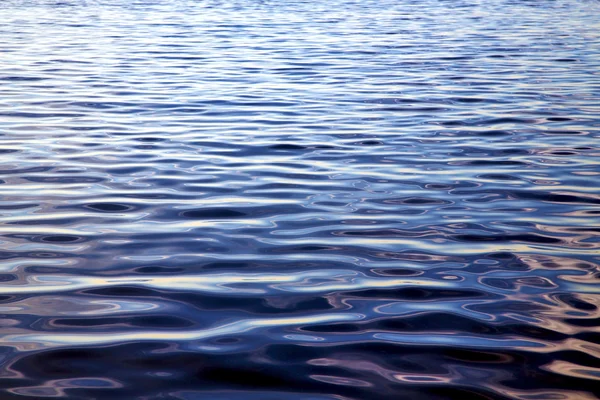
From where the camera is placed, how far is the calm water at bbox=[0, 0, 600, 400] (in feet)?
12.6

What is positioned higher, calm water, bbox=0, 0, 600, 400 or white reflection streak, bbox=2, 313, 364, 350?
white reflection streak, bbox=2, 313, 364, 350

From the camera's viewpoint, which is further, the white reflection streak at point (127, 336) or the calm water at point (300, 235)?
the white reflection streak at point (127, 336)

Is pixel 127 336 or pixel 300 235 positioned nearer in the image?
pixel 127 336

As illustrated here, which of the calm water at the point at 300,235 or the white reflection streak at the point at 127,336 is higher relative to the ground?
the white reflection streak at the point at 127,336

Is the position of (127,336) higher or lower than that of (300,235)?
higher

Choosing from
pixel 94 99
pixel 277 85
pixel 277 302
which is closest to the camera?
pixel 277 302

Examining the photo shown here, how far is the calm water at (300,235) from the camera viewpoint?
3.85 metres

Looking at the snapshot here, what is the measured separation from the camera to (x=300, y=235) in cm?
584

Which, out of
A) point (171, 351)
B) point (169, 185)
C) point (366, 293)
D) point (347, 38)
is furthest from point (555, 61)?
point (171, 351)

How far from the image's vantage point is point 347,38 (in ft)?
64.3

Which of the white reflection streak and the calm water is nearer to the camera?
the calm water

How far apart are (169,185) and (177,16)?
64.9 feet

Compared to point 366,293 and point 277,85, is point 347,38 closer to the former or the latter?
point 277,85

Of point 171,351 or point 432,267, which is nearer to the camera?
point 171,351
